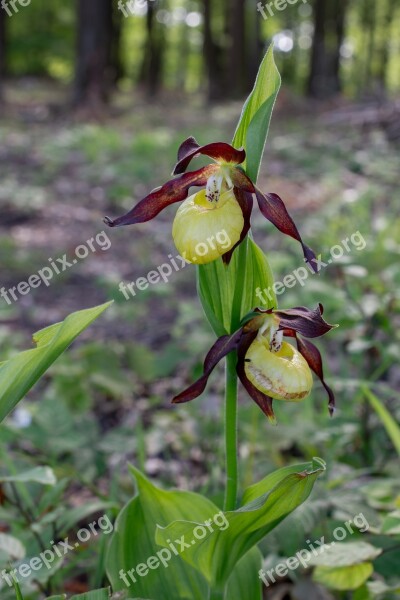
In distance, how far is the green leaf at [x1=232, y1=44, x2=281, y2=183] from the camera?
0.91 metres

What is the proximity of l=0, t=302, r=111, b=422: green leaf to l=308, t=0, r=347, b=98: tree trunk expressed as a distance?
43.7 feet

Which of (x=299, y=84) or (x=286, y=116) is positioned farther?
(x=299, y=84)

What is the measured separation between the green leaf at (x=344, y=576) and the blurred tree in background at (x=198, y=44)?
8471mm

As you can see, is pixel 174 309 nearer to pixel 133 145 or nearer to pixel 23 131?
pixel 133 145

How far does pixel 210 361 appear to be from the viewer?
0.94 m

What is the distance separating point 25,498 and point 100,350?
2.69 ft

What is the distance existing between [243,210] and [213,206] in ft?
0.15

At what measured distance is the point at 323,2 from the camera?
13.5 metres

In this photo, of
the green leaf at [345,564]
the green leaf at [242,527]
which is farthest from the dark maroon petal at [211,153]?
the green leaf at [345,564]

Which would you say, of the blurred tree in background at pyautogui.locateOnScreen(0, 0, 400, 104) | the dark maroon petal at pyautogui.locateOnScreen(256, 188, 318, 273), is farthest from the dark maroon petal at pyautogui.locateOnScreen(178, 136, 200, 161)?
the blurred tree in background at pyautogui.locateOnScreen(0, 0, 400, 104)

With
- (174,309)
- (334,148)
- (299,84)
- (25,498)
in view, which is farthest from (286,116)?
(299,84)
